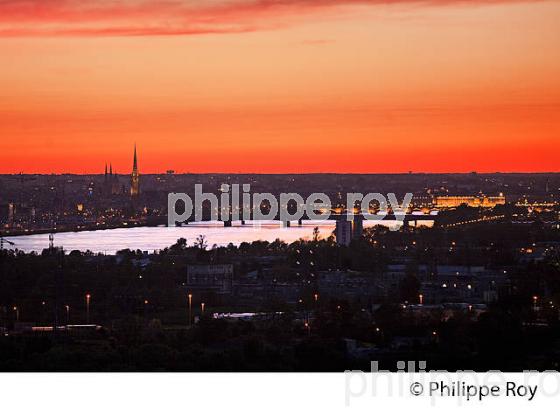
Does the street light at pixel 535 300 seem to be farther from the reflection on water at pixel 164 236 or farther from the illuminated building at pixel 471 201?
the reflection on water at pixel 164 236

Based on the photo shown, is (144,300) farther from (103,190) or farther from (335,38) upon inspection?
(103,190)

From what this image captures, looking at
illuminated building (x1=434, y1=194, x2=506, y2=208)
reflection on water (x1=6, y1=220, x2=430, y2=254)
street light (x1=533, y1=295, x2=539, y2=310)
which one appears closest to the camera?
street light (x1=533, y1=295, x2=539, y2=310)

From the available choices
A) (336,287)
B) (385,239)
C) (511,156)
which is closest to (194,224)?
(385,239)

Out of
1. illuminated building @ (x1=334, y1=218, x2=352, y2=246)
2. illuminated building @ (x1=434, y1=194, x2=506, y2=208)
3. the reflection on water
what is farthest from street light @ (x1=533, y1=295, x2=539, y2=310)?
the reflection on water

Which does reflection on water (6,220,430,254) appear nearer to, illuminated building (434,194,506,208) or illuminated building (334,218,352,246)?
illuminated building (334,218,352,246)

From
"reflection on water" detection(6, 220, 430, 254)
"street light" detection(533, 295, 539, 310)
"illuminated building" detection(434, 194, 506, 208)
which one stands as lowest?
"street light" detection(533, 295, 539, 310)

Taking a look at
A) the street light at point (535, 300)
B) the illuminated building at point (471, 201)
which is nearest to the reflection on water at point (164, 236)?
the illuminated building at point (471, 201)
